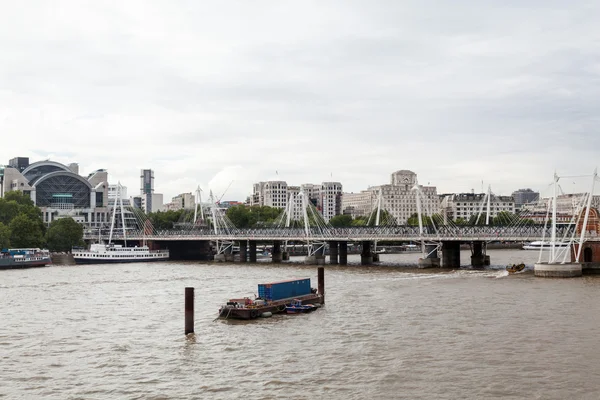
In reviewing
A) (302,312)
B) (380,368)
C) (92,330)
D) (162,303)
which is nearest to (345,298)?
(302,312)

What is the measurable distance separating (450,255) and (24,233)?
297 ft

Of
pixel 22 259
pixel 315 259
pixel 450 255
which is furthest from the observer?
Result: pixel 315 259

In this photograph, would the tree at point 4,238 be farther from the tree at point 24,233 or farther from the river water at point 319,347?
the river water at point 319,347

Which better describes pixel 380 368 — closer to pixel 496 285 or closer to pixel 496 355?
pixel 496 355

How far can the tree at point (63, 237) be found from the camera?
536 ft

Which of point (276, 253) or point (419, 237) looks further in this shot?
point (276, 253)

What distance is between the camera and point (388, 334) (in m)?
49.8

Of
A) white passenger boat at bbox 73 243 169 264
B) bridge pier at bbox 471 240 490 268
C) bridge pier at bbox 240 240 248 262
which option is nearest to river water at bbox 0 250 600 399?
bridge pier at bbox 471 240 490 268

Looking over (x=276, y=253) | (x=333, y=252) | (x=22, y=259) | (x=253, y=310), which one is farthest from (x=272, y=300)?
(x=276, y=253)

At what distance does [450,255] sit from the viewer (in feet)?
395

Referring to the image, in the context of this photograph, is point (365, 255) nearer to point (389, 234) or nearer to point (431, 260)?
point (389, 234)

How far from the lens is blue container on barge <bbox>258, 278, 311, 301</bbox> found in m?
61.6

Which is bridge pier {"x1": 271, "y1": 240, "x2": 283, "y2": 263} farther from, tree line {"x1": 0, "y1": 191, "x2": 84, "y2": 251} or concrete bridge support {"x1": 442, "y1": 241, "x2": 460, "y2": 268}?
tree line {"x1": 0, "y1": 191, "x2": 84, "y2": 251}

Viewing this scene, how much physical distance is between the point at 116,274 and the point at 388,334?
7143cm
